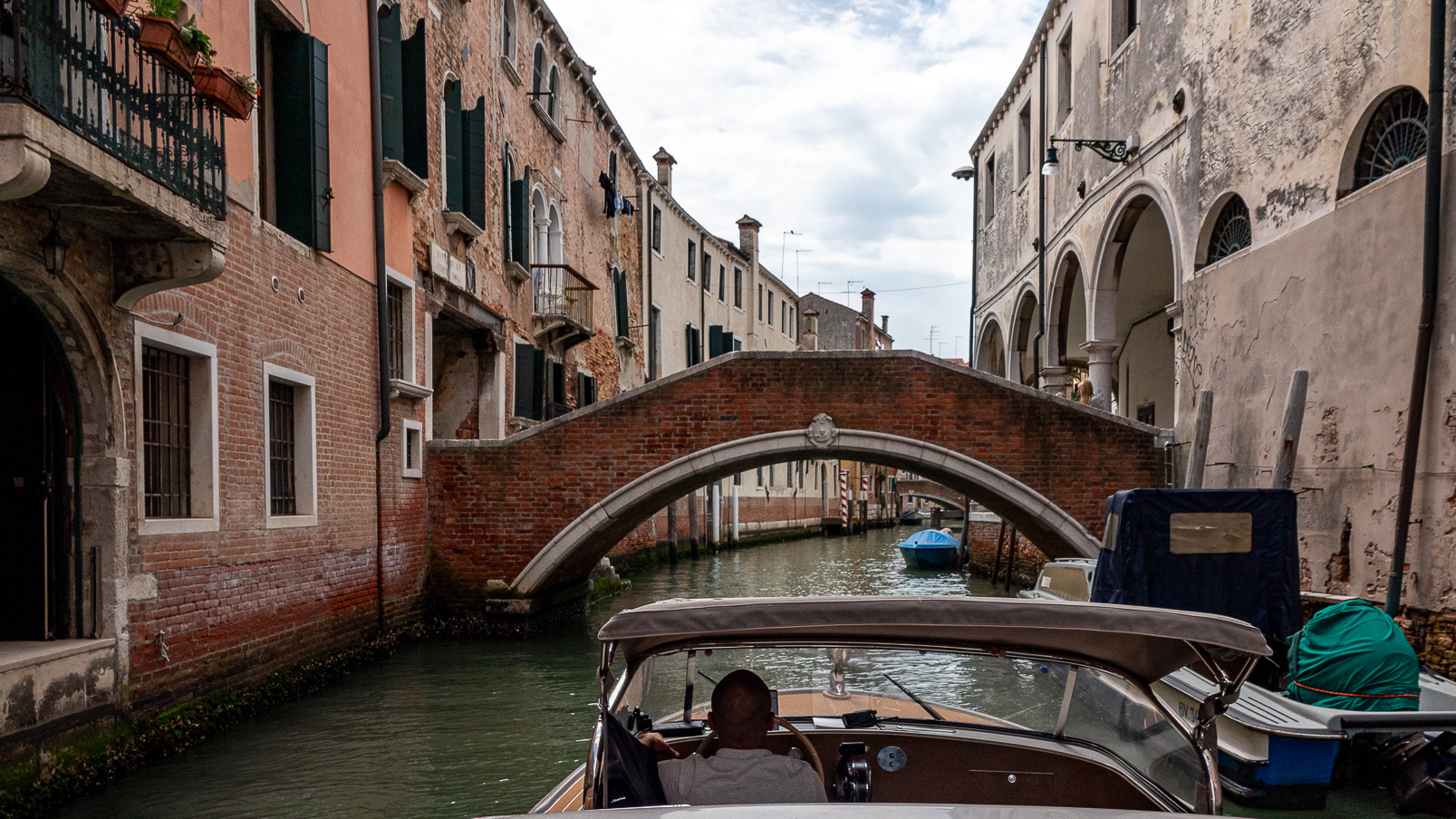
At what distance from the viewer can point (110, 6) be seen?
4.72 meters

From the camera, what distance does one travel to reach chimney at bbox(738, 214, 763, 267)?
1205 inches

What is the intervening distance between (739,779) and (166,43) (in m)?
4.61

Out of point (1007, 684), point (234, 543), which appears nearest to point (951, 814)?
point (1007, 684)

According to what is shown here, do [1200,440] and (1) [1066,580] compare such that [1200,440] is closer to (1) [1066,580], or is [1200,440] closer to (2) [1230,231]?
(1) [1066,580]

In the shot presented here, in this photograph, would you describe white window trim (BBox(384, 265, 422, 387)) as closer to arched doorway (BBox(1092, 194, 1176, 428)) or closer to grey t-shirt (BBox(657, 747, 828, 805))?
arched doorway (BBox(1092, 194, 1176, 428))

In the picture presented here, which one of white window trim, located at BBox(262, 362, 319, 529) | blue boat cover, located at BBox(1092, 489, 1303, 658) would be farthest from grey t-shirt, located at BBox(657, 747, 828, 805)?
white window trim, located at BBox(262, 362, 319, 529)

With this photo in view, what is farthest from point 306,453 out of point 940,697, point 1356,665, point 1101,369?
point 1101,369

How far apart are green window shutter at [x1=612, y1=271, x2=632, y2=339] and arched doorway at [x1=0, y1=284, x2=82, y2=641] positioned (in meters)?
12.4

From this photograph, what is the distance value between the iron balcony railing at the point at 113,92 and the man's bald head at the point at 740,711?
3.64m

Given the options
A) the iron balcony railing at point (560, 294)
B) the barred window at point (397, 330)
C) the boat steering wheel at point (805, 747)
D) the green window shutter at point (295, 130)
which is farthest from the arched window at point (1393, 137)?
the iron balcony railing at point (560, 294)

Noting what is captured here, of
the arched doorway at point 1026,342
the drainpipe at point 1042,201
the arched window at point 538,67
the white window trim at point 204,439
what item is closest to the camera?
the white window trim at point 204,439

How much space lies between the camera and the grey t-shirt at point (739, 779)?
2.34 metres

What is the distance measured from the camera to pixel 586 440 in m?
10.6

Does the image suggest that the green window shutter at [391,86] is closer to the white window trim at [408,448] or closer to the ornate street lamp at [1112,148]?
the white window trim at [408,448]
